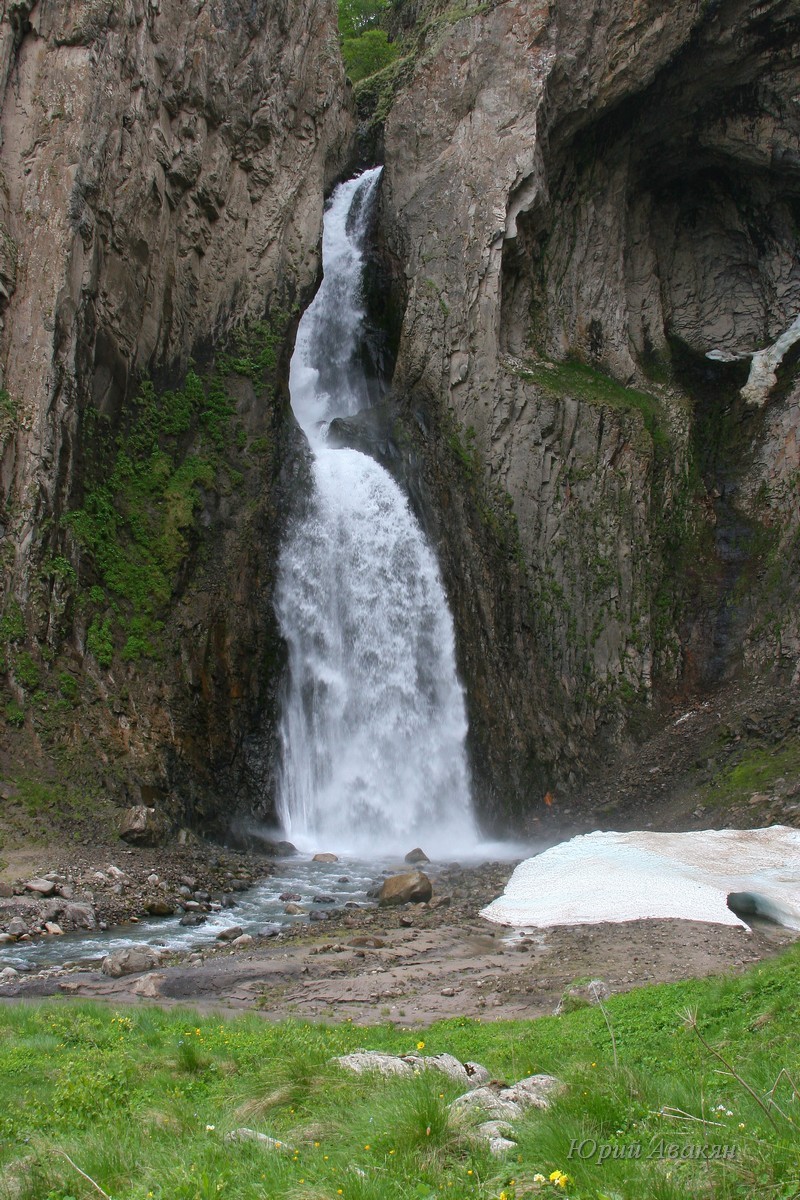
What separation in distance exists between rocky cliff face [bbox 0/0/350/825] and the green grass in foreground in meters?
11.4

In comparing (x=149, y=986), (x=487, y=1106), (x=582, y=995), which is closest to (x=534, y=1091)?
(x=487, y=1106)

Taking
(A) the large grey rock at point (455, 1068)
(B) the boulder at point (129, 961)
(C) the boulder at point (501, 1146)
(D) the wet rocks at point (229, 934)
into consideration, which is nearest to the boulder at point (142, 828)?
(D) the wet rocks at point (229, 934)

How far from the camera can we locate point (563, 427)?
25.4 m

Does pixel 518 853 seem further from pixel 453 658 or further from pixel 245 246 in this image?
pixel 245 246

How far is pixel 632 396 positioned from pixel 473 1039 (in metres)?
23.5

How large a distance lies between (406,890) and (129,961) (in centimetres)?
509

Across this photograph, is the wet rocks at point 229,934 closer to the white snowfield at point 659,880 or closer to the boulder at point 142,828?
the white snowfield at point 659,880

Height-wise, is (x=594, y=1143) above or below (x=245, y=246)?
below

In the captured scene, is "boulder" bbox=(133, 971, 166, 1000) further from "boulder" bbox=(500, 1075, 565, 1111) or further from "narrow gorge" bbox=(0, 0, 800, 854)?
"narrow gorge" bbox=(0, 0, 800, 854)

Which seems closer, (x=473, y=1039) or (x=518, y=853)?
(x=473, y=1039)

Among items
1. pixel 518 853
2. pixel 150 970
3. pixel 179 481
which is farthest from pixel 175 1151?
pixel 179 481

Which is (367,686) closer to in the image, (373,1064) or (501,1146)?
(373,1064)

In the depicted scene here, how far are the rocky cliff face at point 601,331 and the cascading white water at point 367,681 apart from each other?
104 centimetres

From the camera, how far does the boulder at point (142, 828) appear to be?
620 inches
